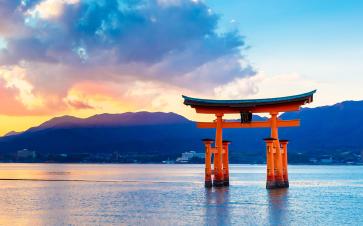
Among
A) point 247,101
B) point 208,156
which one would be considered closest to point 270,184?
point 208,156

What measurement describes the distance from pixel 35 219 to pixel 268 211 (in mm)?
13750

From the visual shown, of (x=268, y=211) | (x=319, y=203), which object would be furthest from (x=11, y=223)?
(x=319, y=203)

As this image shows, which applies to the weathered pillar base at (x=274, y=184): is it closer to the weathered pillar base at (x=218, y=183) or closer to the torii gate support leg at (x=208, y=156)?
the weathered pillar base at (x=218, y=183)

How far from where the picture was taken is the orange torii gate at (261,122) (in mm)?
43562

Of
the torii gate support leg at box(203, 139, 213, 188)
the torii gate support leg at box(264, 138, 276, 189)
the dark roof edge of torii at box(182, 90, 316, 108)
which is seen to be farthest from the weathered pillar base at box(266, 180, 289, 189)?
the dark roof edge of torii at box(182, 90, 316, 108)

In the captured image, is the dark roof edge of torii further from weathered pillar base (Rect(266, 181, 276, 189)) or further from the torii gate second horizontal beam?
weathered pillar base (Rect(266, 181, 276, 189))

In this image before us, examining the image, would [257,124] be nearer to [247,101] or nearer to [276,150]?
[247,101]

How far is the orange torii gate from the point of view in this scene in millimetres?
43562

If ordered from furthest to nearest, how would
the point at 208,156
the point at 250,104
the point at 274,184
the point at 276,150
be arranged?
the point at 208,156, the point at 274,184, the point at 250,104, the point at 276,150

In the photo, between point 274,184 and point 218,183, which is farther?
point 218,183

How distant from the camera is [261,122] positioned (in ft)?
150

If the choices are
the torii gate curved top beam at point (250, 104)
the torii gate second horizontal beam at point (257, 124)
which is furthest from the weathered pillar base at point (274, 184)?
the torii gate curved top beam at point (250, 104)

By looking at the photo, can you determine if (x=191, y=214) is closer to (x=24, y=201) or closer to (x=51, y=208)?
(x=51, y=208)

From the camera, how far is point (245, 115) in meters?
45.8
